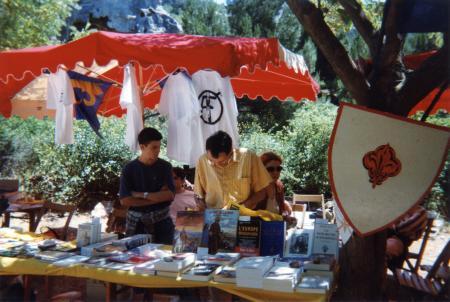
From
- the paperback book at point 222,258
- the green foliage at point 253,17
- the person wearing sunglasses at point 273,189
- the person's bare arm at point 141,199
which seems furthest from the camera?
the green foliage at point 253,17

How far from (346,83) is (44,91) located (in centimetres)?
404

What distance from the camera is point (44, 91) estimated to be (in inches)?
244

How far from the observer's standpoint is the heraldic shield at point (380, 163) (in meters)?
3.20

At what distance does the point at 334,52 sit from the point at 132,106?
2.27 metres

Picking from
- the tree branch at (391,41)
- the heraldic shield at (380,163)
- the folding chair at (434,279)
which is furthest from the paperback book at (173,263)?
the folding chair at (434,279)

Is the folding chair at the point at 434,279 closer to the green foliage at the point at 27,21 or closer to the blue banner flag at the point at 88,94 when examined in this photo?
the blue banner flag at the point at 88,94

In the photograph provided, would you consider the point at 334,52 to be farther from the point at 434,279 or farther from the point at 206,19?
the point at 206,19

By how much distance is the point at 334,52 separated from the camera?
12.6 ft

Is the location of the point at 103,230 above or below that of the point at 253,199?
below

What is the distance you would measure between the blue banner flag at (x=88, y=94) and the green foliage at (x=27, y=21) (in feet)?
34.3

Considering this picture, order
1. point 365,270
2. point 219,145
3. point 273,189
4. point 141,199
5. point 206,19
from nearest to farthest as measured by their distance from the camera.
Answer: point 365,270 < point 219,145 < point 141,199 < point 273,189 < point 206,19

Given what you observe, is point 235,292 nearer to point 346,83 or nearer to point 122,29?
point 346,83

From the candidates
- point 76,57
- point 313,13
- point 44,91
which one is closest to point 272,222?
point 313,13

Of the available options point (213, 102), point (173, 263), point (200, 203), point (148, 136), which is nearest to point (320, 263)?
point (173, 263)
